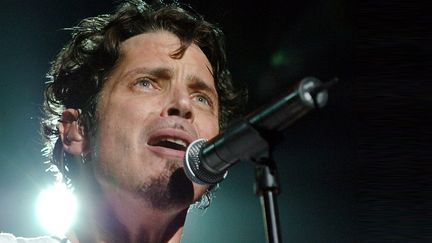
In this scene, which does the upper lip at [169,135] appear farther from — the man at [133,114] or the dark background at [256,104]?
the dark background at [256,104]

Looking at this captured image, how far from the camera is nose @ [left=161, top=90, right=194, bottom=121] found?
5.36 ft

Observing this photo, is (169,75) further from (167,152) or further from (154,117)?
(167,152)

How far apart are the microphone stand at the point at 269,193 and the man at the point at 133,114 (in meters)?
0.57

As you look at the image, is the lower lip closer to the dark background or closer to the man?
the man

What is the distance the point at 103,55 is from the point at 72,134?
0.29m

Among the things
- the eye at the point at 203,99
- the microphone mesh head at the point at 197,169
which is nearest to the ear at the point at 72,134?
the eye at the point at 203,99

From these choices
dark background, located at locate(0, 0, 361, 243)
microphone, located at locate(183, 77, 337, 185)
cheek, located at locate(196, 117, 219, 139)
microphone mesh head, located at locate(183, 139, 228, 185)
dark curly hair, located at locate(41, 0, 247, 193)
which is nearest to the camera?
microphone, located at locate(183, 77, 337, 185)

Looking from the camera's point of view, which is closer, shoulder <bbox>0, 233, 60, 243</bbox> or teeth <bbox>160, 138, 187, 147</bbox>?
teeth <bbox>160, 138, 187, 147</bbox>

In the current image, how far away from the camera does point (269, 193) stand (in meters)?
0.99

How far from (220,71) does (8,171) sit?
2.78 feet

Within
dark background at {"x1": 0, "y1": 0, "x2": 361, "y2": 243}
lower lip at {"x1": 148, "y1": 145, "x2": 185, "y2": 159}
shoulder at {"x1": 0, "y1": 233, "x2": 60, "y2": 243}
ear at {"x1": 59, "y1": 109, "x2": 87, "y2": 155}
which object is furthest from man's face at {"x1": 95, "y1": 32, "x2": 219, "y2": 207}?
dark background at {"x1": 0, "y1": 0, "x2": 361, "y2": 243}

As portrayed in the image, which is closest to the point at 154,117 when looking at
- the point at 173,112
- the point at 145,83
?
the point at 173,112

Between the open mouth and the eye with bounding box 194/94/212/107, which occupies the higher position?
the eye with bounding box 194/94/212/107

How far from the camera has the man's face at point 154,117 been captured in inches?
62.0
